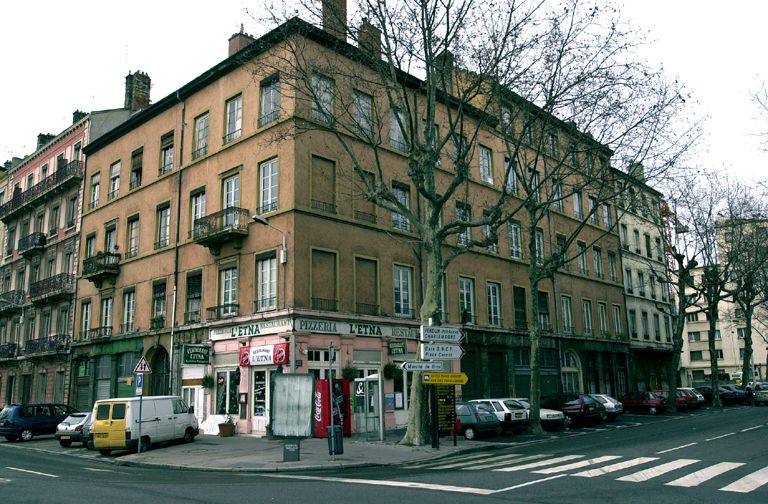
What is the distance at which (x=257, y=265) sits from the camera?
2544cm

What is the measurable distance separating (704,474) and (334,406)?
12589 millimetres

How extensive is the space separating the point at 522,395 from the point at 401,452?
17594 mm

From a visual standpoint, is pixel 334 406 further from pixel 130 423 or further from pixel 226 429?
pixel 130 423

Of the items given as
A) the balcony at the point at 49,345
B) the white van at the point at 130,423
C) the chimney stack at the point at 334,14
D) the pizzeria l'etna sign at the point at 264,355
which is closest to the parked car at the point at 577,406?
the pizzeria l'etna sign at the point at 264,355

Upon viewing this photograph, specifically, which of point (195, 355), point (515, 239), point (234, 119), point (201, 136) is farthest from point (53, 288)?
point (515, 239)

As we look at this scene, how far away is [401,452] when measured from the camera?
18156mm

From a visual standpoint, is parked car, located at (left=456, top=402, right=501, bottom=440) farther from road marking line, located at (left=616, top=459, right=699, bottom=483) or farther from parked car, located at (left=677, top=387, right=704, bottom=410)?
parked car, located at (left=677, top=387, right=704, bottom=410)

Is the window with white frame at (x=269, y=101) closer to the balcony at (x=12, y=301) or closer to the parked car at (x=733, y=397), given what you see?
the balcony at (x=12, y=301)

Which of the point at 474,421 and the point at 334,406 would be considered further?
the point at 474,421

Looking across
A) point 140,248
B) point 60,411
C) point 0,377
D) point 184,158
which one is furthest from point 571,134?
point 0,377

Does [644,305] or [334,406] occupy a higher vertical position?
[644,305]

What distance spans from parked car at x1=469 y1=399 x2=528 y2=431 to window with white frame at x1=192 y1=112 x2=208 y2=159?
16465 mm

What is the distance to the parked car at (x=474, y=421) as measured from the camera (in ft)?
72.8

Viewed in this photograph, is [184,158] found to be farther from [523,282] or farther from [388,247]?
[523,282]
